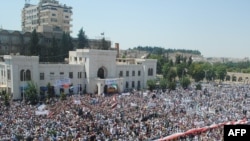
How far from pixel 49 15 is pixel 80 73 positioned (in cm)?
3426

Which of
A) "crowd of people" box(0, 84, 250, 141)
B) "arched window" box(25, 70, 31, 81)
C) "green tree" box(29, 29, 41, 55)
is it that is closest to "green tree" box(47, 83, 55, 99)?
"arched window" box(25, 70, 31, 81)

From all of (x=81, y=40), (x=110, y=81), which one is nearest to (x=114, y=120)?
(x=110, y=81)

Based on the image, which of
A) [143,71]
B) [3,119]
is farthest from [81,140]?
[143,71]

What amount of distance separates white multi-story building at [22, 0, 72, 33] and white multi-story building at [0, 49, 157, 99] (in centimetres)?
2773

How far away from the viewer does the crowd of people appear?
22297mm

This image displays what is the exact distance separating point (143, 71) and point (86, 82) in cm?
1348

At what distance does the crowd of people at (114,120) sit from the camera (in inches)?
878

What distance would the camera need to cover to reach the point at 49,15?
7544 cm

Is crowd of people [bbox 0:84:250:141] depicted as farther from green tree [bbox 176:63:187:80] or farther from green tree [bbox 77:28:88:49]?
green tree [bbox 176:63:187:80]

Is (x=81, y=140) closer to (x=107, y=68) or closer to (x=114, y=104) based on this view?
(x=114, y=104)

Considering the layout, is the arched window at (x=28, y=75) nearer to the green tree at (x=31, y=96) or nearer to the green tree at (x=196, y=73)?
the green tree at (x=31, y=96)

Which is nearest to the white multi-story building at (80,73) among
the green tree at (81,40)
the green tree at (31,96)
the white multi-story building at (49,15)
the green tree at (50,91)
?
the green tree at (50,91)

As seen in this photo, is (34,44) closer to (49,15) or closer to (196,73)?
(49,15)

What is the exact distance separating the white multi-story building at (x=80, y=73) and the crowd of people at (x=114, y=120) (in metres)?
5.93
